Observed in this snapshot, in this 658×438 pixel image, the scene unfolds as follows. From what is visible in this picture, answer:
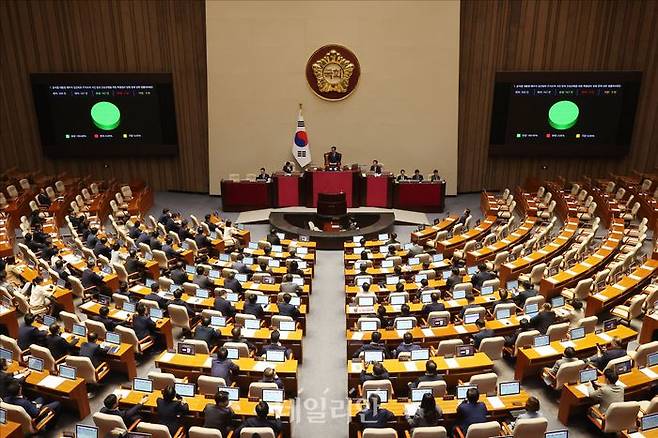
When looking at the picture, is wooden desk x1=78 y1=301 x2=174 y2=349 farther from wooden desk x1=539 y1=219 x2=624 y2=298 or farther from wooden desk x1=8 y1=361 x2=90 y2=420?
wooden desk x1=539 y1=219 x2=624 y2=298

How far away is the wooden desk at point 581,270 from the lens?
1274 cm

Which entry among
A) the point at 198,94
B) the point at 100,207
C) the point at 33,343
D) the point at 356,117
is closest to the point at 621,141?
the point at 356,117

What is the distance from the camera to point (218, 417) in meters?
7.89

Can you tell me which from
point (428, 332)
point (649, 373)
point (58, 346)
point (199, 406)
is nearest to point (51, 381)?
point (58, 346)

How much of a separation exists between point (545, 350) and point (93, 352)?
753 cm

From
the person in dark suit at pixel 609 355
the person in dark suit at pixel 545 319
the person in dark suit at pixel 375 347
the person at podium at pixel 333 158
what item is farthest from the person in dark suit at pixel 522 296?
the person at podium at pixel 333 158

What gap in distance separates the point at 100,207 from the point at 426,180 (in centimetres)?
1124

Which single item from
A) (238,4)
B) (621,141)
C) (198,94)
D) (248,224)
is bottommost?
(248,224)

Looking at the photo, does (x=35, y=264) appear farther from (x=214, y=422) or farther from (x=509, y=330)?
(x=509, y=330)

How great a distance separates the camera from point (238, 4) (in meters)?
20.6

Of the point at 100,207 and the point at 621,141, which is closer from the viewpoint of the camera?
the point at 100,207

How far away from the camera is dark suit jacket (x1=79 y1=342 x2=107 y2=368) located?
962cm

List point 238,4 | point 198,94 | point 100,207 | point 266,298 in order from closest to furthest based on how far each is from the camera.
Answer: point 266,298 < point 100,207 < point 238,4 < point 198,94

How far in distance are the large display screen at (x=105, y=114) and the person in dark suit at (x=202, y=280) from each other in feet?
35.5
